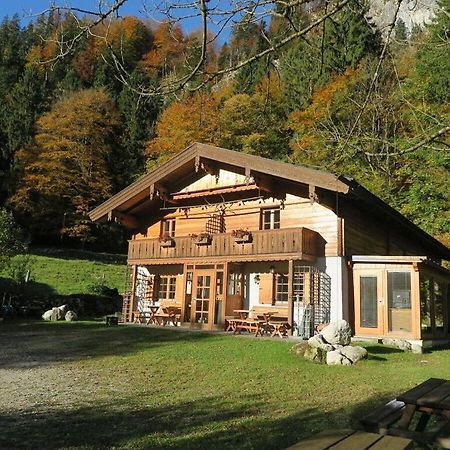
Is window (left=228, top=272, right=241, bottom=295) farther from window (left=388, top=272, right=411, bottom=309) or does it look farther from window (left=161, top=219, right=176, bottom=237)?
window (left=388, top=272, right=411, bottom=309)

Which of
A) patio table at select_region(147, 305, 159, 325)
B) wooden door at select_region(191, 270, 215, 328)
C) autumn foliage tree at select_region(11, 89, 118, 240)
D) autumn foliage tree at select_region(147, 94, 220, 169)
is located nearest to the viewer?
wooden door at select_region(191, 270, 215, 328)

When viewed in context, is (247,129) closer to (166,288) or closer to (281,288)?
(166,288)

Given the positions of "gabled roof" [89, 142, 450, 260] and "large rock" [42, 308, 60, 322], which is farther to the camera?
"large rock" [42, 308, 60, 322]

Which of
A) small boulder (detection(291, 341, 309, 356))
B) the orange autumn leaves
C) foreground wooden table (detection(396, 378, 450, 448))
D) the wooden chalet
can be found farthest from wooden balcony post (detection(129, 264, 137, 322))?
foreground wooden table (detection(396, 378, 450, 448))

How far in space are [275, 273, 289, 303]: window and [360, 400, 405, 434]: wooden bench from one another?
47.2 ft

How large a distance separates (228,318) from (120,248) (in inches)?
1062

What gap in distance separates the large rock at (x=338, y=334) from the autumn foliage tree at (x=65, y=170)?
28.3 metres

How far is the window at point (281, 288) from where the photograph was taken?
19297 mm

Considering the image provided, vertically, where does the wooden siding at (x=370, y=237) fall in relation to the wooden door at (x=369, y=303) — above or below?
above

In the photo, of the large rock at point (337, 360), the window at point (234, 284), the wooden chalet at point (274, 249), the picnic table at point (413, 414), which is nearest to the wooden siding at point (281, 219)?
the wooden chalet at point (274, 249)

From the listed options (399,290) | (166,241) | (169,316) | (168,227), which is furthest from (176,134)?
(399,290)

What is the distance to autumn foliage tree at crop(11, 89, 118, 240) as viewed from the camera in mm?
38031

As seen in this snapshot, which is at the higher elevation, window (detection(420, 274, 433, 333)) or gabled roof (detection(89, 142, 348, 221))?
gabled roof (detection(89, 142, 348, 221))

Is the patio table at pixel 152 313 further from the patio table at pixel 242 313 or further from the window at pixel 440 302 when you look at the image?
the window at pixel 440 302
